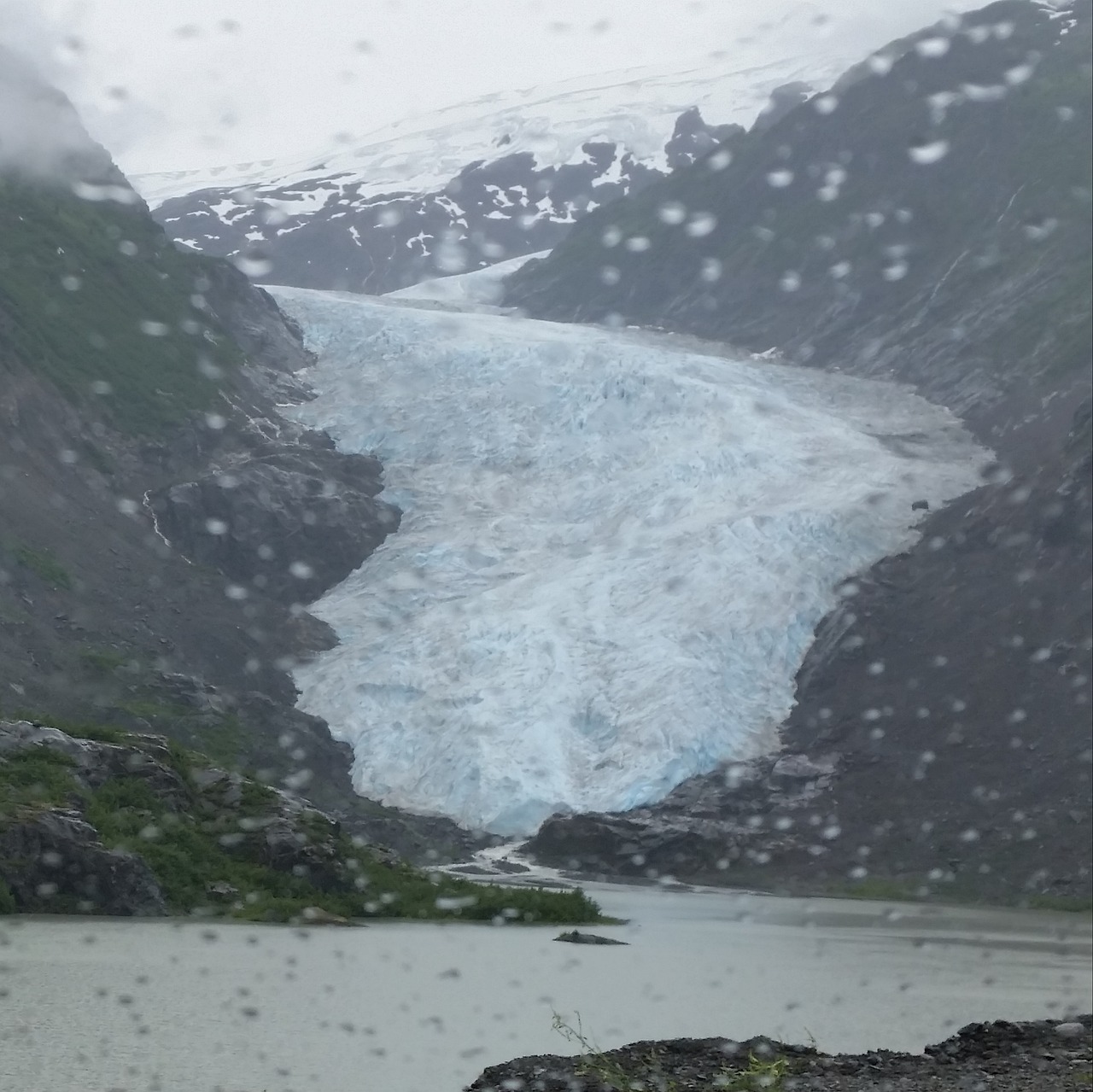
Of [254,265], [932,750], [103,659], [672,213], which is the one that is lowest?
[932,750]

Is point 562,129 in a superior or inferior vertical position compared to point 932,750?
superior

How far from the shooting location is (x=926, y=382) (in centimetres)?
8206

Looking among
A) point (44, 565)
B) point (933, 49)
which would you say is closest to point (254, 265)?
point (933, 49)

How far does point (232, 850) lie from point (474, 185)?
114 m

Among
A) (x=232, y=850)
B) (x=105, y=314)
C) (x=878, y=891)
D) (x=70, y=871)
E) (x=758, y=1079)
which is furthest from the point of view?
(x=105, y=314)

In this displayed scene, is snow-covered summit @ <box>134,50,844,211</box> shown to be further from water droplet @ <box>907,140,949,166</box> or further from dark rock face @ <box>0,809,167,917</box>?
dark rock face @ <box>0,809,167,917</box>

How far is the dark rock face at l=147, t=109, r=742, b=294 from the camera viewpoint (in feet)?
432

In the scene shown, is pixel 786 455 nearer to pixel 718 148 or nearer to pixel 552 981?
pixel 552 981

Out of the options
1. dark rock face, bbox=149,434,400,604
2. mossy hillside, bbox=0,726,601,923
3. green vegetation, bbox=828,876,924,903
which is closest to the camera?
mossy hillside, bbox=0,726,601,923

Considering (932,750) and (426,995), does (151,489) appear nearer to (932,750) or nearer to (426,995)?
(932,750)

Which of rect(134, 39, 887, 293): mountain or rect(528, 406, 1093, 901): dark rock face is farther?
rect(134, 39, 887, 293): mountain

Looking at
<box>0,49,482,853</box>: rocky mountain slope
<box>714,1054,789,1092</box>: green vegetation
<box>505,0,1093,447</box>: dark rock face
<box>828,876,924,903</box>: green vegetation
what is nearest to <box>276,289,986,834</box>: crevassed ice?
<box>0,49,482,853</box>: rocky mountain slope

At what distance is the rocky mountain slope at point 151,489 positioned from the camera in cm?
5119

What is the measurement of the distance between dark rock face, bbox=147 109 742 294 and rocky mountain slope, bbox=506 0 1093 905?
1533cm
